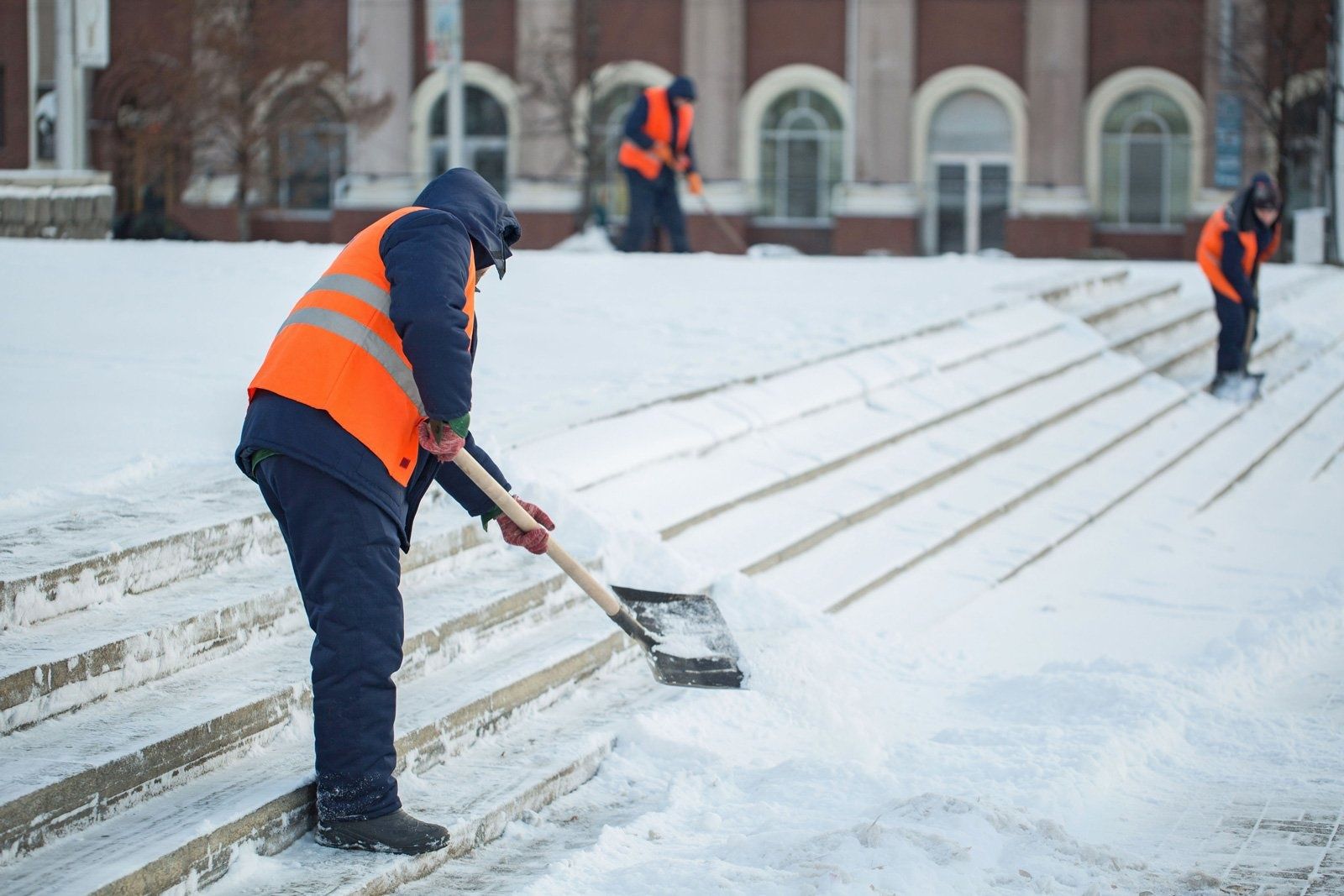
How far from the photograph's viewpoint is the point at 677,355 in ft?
27.6

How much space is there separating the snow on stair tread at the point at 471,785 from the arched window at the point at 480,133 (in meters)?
24.9

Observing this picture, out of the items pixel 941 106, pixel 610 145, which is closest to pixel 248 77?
pixel 610 145

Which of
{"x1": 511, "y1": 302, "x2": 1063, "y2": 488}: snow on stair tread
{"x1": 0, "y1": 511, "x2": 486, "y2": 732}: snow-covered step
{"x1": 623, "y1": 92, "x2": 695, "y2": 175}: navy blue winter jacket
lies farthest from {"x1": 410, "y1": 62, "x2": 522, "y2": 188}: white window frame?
{"x1": 0, "y1": 511, "x2": 486, "y2": 732}: snow-covered step

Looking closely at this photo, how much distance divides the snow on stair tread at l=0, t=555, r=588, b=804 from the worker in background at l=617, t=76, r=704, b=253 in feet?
29.5

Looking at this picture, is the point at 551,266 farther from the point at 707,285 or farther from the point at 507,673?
the point at 507,673

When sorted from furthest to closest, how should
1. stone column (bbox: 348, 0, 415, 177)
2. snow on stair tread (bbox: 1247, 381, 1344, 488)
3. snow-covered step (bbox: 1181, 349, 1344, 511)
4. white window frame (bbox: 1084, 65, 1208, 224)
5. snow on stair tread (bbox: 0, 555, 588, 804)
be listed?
stone column (bbox: 348, 0, 415, 177), white window frame (bbox: 1084, 65, 1208, 224), snow on stair tread (bbox: 1247, 381, 1344, 488), snow-covered step (bbox: 1181, 349, 1344, 511), snow on stair tread (bbox: 0, 555, 588, 804)

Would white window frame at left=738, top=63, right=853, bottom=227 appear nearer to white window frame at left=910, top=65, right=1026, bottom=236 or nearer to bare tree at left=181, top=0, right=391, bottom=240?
white window frame at left=910, top=65, right=1026, bottom=236

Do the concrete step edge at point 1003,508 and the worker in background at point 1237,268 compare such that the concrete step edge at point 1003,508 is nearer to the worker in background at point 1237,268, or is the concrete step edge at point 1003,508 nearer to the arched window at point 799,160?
the worker in background at point 1237,268

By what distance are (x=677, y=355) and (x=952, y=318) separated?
224 cm

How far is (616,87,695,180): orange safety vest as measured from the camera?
13328 millimetres

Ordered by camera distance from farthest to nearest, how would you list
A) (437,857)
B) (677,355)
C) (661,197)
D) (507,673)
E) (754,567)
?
(661,197) → (677,355) → (754,567) → (507,673) → (437,857)

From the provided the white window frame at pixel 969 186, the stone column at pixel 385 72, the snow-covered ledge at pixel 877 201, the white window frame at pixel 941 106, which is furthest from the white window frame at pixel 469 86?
the white window frame at pixel 969 186

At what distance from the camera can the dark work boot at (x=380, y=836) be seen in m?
3.65

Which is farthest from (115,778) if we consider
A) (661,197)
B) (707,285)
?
(661,197)
